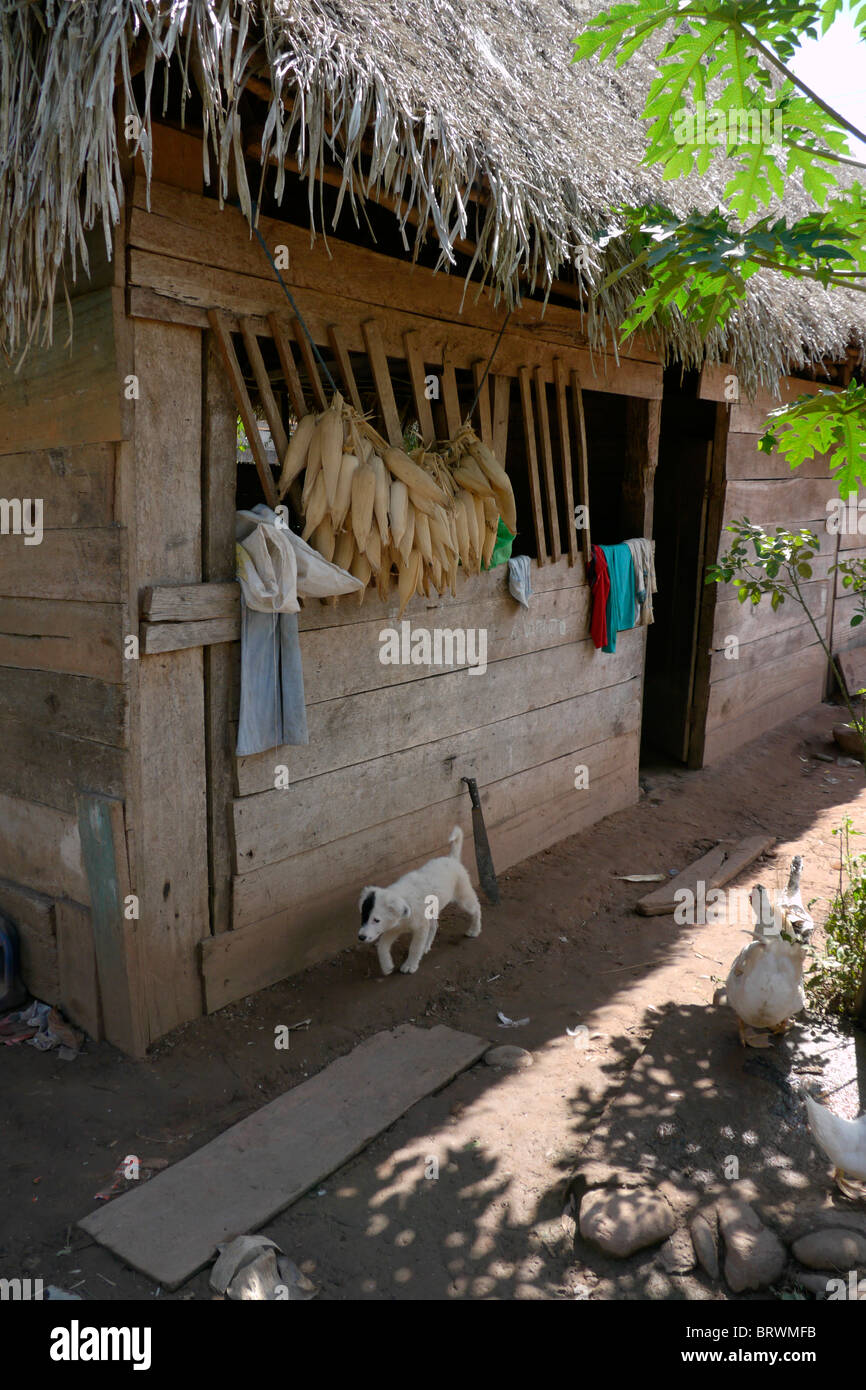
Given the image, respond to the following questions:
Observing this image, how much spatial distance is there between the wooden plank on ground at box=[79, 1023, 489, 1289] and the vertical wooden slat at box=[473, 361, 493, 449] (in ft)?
9.21

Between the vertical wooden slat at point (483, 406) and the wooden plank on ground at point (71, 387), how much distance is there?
6.40 ft

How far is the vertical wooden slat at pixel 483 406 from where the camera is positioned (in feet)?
14.8

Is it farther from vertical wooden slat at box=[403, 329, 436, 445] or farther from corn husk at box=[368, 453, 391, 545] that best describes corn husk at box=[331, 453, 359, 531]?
vertical wooden slat at box=[403, 329, 436, 445]

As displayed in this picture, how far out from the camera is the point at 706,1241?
2371 millimetres

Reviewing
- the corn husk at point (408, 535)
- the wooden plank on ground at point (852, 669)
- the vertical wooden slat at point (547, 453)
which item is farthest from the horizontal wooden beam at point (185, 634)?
the wooden plank on ground at point (852, 669)

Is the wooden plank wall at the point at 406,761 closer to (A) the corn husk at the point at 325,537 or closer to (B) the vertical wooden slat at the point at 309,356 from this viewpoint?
(A) the corn husk at the point at 325,537

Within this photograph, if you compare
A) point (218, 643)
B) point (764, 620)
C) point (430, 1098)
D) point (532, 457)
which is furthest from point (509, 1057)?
point (764, 620)

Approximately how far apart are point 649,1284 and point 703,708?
17.4 feet

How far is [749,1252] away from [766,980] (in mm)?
937

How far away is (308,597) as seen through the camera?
12.2 ft

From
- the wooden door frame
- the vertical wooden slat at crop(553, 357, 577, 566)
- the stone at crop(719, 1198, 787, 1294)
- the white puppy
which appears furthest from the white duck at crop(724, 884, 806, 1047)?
the wooden door frame

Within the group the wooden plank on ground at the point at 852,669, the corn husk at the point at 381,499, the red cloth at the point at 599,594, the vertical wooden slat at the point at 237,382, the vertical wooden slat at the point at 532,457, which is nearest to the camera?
the vertical wooden slat at the point at 237,382

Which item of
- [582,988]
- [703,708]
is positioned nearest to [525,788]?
[582,988]
